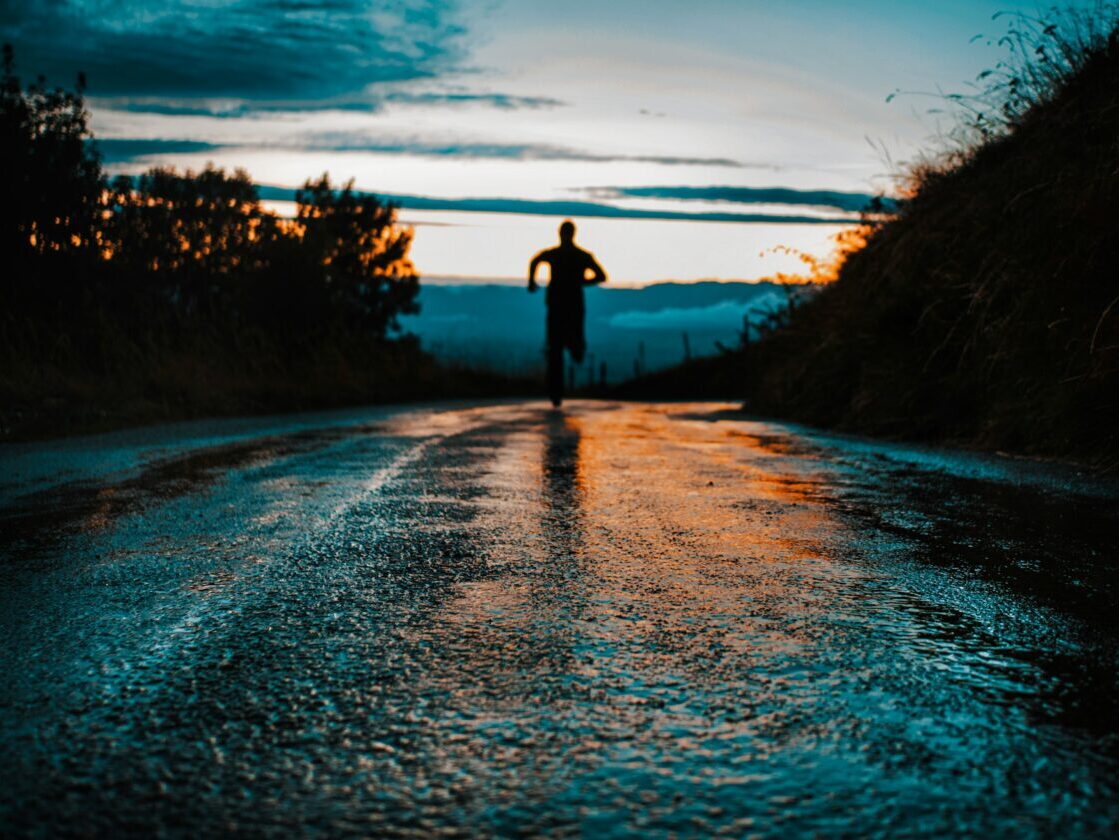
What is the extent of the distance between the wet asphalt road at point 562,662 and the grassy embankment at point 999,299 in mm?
1878

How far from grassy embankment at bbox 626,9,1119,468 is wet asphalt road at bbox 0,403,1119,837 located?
6.16 ft

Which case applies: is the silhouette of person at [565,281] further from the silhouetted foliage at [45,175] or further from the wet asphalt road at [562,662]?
the wet asphalt road at [562,662]

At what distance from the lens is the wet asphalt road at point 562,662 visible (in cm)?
226

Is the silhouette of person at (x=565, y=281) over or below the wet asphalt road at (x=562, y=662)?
over

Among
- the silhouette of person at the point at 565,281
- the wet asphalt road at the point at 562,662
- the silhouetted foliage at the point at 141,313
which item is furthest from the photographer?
the silhouette of person at the point at 565,281

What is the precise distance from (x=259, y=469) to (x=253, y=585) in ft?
13.2

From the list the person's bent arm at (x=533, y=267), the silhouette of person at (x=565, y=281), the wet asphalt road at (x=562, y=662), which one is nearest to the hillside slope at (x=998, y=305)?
the wet asphalt road at (x=562, y=662)

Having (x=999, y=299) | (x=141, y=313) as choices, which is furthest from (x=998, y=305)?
(x=141, y=313)

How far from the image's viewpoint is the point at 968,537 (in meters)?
5.31

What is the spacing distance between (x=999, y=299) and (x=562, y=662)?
833 cm

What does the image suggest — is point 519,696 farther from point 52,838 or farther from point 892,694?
point 52,838

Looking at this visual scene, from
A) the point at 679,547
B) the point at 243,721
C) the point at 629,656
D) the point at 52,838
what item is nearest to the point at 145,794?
the point at 52,838

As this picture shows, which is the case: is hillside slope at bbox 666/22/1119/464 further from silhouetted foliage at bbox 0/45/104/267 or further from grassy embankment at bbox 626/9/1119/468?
silhouetted foliage at bbox 0/45/104/267

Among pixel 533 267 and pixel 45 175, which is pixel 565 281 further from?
pixel 45 175
